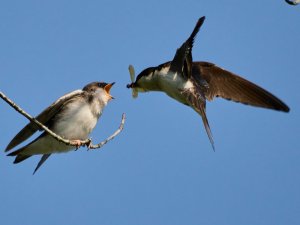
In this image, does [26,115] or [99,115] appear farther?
[99,115]

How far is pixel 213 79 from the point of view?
577 cm

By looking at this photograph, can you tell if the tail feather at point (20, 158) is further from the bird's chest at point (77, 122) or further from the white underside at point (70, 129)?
the bird's chest at point (77, 122)

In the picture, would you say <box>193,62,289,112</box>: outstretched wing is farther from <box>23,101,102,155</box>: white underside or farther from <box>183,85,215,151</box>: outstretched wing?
<box>23,101,102,155</box>: white underside

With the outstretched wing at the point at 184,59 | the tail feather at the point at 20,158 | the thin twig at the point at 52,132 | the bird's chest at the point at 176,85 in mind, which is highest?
the outstretched wing at the point at 184,59

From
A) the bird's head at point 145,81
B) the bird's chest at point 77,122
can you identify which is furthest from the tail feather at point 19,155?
the bird's head at point 145,81

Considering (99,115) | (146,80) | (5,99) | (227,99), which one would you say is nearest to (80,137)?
(99,115)

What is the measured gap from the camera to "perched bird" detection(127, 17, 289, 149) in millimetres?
4996

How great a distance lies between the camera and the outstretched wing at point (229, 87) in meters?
5.30

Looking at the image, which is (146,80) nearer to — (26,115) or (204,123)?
(204,123)

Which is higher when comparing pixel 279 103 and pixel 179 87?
pixel 179 87

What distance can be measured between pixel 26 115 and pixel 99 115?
6.70 feet

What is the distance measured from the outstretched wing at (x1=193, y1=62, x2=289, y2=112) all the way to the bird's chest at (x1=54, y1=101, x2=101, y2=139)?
1.24 metres

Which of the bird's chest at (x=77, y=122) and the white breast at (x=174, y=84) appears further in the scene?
Answer: the white breast at (x=174, y=84)

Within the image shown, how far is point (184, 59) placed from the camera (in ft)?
16.6
